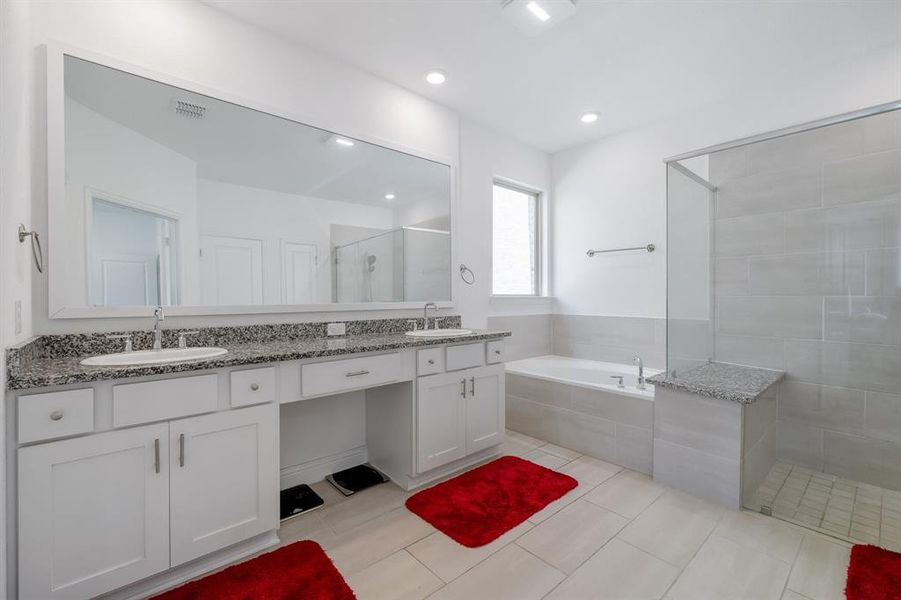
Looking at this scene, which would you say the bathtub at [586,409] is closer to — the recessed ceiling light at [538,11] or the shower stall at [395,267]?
the shower stall at [395,267]

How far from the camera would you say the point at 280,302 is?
2.22 m

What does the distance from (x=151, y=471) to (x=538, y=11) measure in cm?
260

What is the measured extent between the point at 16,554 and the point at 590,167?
4.15 meters

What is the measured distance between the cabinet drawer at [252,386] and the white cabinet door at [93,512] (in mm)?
249

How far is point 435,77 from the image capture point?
2664 millimetres

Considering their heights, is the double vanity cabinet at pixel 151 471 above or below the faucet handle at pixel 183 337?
below

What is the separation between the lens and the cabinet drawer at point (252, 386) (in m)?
1.60

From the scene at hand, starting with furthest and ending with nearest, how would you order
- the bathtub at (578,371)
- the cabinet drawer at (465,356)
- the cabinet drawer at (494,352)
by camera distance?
the bathtub at (578,371)
the cabinet drawer at (494,352)
the cabinet drawer at (465,356)

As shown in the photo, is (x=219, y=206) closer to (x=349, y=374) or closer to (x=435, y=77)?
(x=349, y=374)

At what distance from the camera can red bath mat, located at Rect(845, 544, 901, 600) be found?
1.48m

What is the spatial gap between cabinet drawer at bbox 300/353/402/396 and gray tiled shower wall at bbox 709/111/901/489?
2.29 meters

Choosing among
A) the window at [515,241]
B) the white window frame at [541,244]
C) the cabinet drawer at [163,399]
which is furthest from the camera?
the white window frame at [541,244]

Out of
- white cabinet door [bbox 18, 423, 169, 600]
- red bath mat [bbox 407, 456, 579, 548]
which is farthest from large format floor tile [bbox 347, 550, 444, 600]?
white cabinet door [bbox 18, 423, 169, 600]

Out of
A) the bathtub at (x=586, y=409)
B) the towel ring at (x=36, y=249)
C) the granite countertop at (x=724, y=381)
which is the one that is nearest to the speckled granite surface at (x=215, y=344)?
the towel ring at (x=36, y=249)
